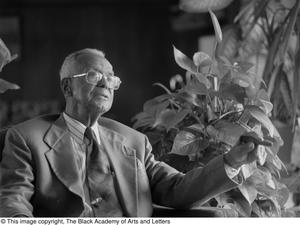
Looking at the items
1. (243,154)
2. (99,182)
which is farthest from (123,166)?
(243,154)

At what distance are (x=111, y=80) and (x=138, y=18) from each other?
405 centimetres

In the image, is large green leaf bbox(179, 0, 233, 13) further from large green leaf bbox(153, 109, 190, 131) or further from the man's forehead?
the man's forehead

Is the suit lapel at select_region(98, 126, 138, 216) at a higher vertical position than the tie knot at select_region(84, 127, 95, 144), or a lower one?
lower

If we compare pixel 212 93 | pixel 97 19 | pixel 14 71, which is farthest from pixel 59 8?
pixel 212 93

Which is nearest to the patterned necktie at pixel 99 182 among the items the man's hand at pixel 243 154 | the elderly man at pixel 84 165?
the elderly man at pixel 84 165

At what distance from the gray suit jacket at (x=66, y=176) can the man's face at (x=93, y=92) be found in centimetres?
9

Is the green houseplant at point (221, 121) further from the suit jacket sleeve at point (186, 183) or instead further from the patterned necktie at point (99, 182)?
the patterned necktie at point (99, 182)

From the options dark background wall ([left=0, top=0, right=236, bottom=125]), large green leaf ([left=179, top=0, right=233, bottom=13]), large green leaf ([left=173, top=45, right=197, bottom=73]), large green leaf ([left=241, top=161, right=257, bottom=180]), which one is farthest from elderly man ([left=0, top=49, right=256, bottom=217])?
dark background wall ([left=0, top=0, right=236, bottom=125])

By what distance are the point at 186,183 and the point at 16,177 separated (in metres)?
0.44

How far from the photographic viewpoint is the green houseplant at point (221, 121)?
5.46 ft

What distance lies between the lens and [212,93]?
172 centimetres

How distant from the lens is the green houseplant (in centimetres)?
167

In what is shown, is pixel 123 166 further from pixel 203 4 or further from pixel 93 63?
pixel 203 4

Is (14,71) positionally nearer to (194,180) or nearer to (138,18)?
(138,18)
